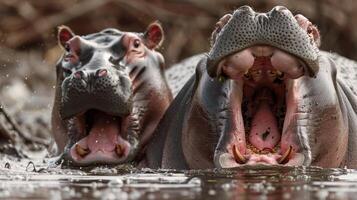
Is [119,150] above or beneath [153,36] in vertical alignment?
beneath

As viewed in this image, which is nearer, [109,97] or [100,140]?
[109,97]

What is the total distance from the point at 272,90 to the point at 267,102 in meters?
0.07

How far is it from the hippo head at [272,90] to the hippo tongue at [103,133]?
1.36 metres

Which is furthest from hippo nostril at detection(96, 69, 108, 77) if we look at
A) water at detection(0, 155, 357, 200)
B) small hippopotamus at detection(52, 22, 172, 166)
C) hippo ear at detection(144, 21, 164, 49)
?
hippo ear at detection(144, 21, 164, 49)

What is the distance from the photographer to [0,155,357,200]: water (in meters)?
5.20

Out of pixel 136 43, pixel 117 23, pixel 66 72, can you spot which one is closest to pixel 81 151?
pixel 66 72

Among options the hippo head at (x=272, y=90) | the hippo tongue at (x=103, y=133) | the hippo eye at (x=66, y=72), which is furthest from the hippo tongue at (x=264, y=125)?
the hippo eye at (x=66, y=72)

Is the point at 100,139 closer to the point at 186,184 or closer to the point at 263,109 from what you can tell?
the point at 263,109

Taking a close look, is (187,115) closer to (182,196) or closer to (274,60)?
(274,60)

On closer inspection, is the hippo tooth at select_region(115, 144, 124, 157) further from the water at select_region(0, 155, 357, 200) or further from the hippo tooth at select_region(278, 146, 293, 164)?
the hippo tooth at select_region(278, 146, 293, 164)

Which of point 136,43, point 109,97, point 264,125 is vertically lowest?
point 264,125

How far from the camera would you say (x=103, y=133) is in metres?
Answer: 7.76

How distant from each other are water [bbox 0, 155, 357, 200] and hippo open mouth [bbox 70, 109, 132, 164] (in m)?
0.78

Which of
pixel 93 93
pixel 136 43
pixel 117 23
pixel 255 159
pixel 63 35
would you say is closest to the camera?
pixel 255 159
